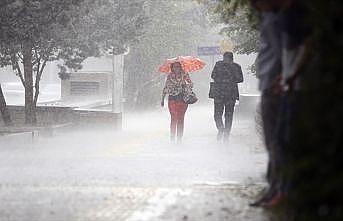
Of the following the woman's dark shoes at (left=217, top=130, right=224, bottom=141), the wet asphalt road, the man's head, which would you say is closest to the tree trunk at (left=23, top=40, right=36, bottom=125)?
the wet asphalt road

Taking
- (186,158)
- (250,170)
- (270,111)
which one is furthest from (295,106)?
(186,158)

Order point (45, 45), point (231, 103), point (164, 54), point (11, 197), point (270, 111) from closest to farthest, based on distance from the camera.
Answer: point (270, 111), point (11, 197), point (231, 103), point (45, 45), point (164, 54)

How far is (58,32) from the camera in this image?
64.4 feet

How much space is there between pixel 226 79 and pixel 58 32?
21.3 ft

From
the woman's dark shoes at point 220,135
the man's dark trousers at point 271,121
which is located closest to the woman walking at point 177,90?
the woman's dark shoes at point 220,135

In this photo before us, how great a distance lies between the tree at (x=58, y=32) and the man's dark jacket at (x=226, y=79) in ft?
13.4

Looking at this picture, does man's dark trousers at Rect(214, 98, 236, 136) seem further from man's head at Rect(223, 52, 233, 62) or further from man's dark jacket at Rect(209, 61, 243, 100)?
man's head at Rect(223, 52, 233, 62)

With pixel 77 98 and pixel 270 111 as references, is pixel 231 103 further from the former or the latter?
pixel 77 98

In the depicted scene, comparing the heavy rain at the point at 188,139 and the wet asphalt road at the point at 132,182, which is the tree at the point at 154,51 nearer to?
the heavy rain at the point at 188,139

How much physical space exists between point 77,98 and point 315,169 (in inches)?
1310

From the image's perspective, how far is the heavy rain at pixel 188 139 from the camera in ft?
10.1

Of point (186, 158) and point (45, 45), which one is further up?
point (45, 45)

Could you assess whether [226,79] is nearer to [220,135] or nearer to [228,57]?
[228,57]

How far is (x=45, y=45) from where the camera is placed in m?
20.6
